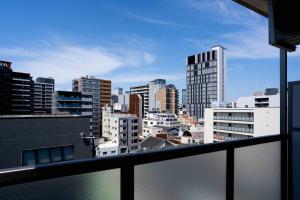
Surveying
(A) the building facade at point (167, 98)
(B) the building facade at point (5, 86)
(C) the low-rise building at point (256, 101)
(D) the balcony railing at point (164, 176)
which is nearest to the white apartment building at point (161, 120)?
(C) the low-rise building at point (256, 101)

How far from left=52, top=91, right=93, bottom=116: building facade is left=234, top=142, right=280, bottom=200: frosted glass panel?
133 feet

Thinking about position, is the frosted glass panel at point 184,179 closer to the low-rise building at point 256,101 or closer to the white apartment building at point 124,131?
the low-rise building at point 256,101

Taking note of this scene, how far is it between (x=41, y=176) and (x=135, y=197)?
Answer: 376 millimetres

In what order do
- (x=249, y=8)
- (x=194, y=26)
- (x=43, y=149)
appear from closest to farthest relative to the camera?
(x=249, y=8) < (x=43, y=149) < (x=194, y=26)

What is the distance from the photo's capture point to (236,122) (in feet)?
97.3

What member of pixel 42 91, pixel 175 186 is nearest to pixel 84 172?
pixel 175 186

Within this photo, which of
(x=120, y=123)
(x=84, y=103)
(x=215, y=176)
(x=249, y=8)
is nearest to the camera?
(x=215, y=176)

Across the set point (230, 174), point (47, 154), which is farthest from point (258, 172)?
point (47, 154)

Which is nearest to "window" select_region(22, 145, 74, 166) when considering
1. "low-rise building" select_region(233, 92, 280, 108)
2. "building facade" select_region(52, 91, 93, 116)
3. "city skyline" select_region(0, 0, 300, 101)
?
"city skyline" select_region(0, 0, 300, 101)

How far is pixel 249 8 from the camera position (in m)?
2.03

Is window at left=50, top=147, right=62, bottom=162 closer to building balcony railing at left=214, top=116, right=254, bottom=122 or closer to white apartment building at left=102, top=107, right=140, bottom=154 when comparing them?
building balcony railing at left=214, top=116, right=254, bottom=122

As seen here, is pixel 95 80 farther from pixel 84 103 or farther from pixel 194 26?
pixel 194 26

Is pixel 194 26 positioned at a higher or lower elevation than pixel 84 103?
higher

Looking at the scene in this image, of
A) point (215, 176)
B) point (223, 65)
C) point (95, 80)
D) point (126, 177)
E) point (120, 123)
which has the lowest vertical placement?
point (120, 123)
